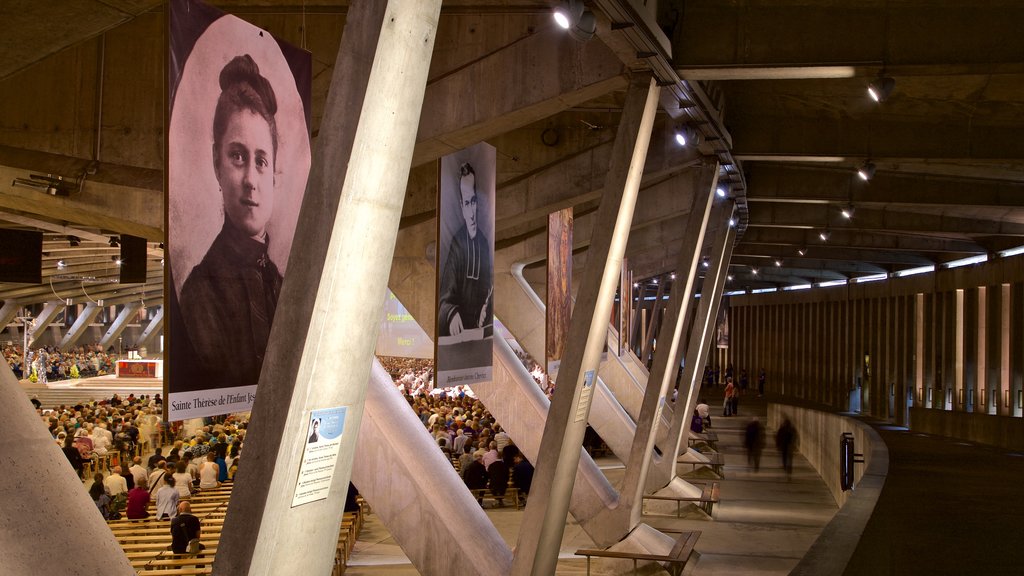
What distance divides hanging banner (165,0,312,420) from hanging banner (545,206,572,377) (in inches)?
280

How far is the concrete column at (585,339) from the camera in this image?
9.66 m

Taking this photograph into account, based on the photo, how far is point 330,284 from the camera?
450cm

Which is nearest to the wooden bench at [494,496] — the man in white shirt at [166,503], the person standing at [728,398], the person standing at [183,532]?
the man in white shirt at [166,503]

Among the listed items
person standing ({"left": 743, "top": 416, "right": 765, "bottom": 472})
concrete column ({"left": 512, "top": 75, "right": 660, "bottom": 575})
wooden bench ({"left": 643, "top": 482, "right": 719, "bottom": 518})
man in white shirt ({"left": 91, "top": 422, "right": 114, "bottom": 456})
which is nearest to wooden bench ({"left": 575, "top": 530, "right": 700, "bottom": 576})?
concrete column ({"left": 512, "top": 75, "right": 660, "bottom": 575})

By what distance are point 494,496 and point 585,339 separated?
8603 millimetres

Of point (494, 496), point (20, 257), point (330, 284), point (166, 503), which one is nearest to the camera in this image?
point (330, 284)

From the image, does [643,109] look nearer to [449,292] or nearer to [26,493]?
[449,292]

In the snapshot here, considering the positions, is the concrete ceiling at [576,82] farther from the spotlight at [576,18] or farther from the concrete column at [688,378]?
the concrete column at [688,378]

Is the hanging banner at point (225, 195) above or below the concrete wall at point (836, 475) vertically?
above

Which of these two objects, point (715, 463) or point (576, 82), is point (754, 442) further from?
point (576, 82)

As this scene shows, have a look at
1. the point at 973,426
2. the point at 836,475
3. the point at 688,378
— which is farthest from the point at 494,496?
the point at 973,426

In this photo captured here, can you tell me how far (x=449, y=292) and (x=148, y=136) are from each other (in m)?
4.34

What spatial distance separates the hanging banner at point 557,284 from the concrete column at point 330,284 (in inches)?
295

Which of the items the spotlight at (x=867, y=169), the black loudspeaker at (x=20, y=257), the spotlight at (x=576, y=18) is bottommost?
the black loudspeaker at (x=20, y=257)
